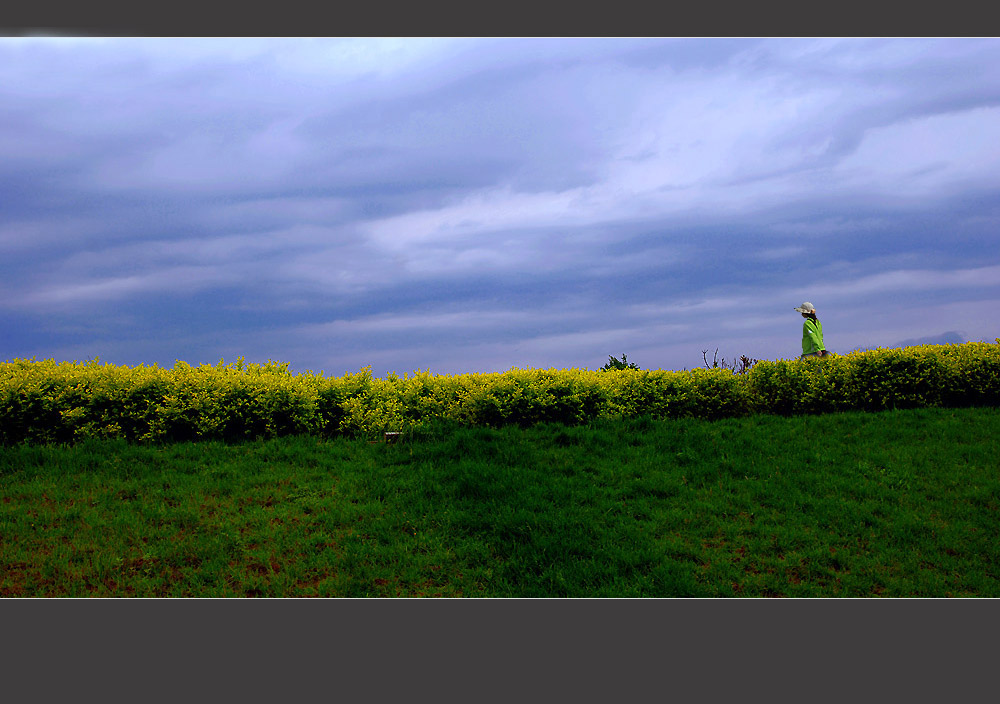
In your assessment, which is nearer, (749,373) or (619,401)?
→ (619,401)

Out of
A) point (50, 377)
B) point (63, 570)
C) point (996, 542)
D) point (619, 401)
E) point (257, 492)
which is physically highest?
point (50, 377)

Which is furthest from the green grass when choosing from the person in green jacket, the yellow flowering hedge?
the person in green jacket

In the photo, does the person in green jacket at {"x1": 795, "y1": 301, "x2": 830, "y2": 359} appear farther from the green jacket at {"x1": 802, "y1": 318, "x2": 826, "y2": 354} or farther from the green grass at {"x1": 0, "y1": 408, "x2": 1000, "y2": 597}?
the green grass at {"x1": 0, "y1": 408, "x2": 1000, "y2": 597}

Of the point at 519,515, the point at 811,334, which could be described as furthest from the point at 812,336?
the point at 519,515

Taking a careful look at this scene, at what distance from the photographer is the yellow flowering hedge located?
8.19 m

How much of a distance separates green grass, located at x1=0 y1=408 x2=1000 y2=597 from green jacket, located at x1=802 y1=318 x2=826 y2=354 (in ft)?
9.46

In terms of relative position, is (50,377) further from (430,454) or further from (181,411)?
(430,454)

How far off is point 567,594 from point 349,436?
384 centimetres

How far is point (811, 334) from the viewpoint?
37.0ft

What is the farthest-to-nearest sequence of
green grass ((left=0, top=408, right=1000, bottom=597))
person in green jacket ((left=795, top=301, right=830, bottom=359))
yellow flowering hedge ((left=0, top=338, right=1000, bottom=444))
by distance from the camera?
person in green jacket ((left=795, top=301, right=830, bottom=359)) < yellow flowering hedge ((left=0, top=338, right=1000, bottom=444)) < green grass ((left=0, top=408, right=1000, bottom=597))

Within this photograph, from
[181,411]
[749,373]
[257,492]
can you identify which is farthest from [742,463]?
[181,411]

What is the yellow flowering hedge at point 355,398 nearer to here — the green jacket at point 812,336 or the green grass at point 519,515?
the green grass at point 519,515

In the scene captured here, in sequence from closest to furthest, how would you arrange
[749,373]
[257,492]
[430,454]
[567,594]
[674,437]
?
1. [567,594]
2. [257,492]
3. [430,454]
4. [674,437]
5. [749,373]

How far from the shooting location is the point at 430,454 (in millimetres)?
7609
